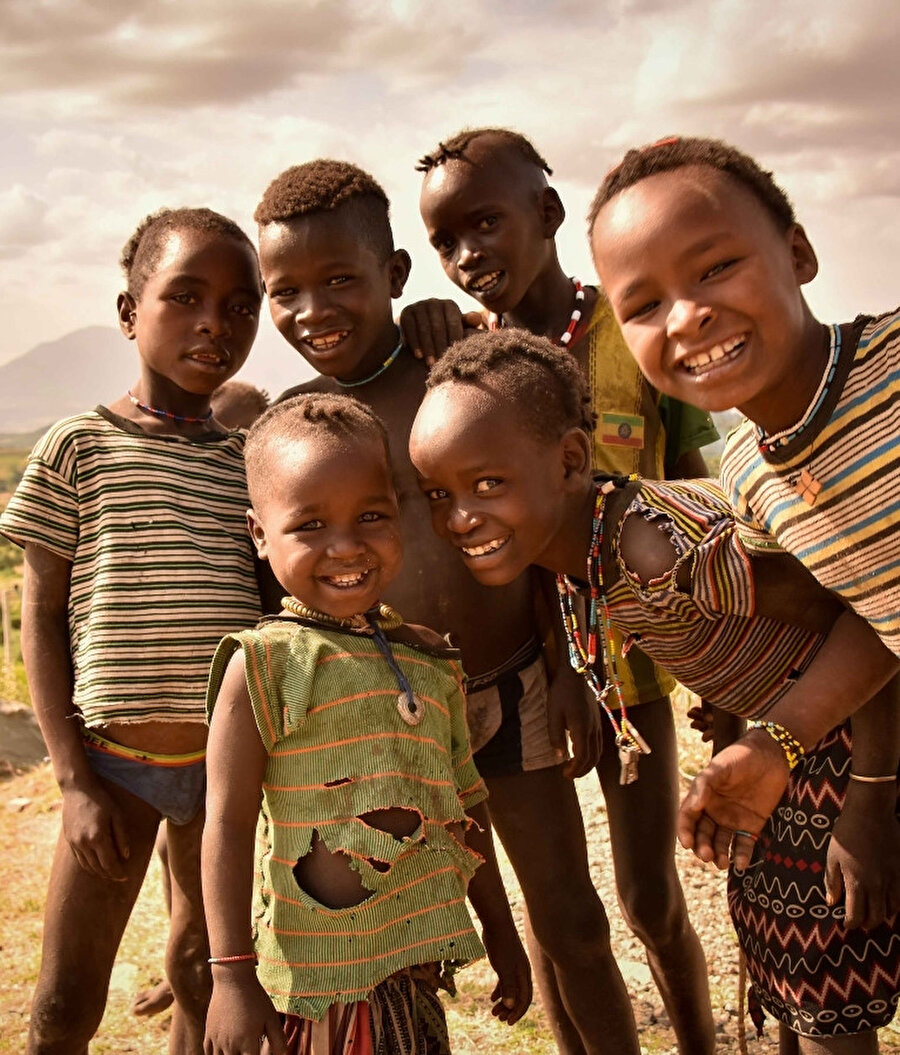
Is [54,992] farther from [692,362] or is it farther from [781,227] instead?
[781,227]

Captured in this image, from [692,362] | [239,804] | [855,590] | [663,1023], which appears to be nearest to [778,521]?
[855,590]

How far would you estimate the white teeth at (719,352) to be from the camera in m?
1.77

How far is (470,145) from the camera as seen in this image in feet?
9.46

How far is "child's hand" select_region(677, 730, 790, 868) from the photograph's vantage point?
1950 millimetres

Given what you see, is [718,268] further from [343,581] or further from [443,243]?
[443,243]

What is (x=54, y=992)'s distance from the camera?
7.93ft

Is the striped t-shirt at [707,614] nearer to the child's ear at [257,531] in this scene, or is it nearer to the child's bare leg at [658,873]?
the child's bare leg at [658,873]

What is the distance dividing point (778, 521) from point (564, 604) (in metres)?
0.70

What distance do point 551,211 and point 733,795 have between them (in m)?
1.72

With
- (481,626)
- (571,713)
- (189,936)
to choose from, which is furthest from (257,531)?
(189,936)

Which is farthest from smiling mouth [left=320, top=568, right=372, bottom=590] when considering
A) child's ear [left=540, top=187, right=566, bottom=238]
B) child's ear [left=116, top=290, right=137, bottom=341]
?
child's ear [left=540, top=187, right=566, bottom=238]

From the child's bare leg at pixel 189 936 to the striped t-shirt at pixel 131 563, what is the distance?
342mm

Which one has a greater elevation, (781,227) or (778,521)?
(781,227)

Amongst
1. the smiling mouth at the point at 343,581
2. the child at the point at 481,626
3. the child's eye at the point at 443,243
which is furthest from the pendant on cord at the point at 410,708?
the child's eye at the point at 443,243
